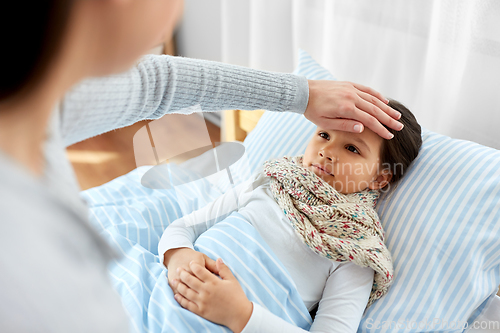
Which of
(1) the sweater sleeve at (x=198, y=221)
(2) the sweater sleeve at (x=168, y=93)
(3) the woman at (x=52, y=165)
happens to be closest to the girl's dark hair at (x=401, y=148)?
(2) the sweater sleeve at (x=168, y=93)

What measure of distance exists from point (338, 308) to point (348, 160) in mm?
361

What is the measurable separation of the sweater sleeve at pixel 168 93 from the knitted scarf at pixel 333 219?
0.18 meters

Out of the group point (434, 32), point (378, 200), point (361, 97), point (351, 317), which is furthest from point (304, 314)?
point (434, 32)

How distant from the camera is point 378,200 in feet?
3.47

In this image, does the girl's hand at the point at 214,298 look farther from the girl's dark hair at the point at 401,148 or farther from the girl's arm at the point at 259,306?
the girl's dark hair at the point at 401,148

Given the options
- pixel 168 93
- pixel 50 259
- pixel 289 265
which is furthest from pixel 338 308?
pixel 50 259

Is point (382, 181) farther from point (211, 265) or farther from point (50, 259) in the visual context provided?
point (50, 259)

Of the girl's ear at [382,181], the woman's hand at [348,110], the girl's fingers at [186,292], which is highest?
the woman's hand at [348,110]

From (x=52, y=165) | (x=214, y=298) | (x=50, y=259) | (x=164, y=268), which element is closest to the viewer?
(x=50, y=259)

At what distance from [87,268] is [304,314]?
26.8 inches

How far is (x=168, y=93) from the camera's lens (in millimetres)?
852

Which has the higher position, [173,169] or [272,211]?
[173,169]

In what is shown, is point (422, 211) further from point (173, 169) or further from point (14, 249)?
point (14, 249)

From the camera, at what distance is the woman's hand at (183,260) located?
2.78ft
